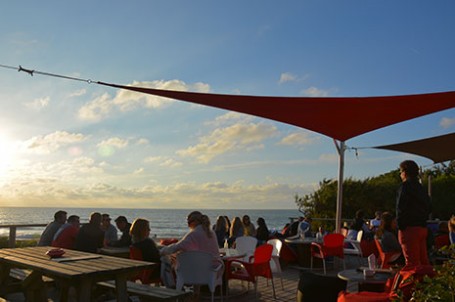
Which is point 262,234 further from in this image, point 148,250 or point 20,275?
point 20,275

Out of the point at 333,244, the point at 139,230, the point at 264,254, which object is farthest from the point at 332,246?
the point at 139,230

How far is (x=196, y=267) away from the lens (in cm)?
495

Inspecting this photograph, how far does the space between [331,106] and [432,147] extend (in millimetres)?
5419

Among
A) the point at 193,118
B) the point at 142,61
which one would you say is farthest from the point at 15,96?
the point at 193,118

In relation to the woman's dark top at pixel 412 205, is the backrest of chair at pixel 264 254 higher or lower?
lower

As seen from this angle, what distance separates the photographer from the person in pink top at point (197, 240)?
5012 millimetres

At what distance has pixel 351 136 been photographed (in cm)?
789

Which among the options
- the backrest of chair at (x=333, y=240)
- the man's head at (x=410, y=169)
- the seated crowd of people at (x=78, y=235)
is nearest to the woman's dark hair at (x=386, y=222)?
the man's head at (x=410, y=169)

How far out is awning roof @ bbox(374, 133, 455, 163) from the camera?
9.84 m

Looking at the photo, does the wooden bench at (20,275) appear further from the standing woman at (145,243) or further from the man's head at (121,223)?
the man's head at (121,223)

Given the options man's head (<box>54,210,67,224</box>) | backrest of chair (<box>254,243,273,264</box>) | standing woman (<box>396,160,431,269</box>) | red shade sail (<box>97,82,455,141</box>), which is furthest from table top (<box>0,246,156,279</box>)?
standing woman (<box>396,160,431,269</box>)

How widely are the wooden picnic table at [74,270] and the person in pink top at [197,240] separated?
0.87 metres

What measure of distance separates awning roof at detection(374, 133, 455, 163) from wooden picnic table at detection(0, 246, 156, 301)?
7.85 m

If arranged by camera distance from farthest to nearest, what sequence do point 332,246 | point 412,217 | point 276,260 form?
point 332,246, point 276,260, point 412,217
